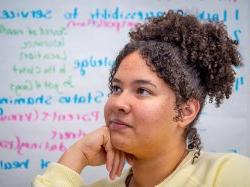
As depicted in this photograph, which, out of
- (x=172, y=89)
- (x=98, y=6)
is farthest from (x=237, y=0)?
A: (x=172, y=89)

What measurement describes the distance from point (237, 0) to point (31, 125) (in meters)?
1.11

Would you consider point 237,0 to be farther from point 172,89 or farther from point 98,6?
point 172,89

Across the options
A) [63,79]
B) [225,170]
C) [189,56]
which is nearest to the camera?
[225,170]

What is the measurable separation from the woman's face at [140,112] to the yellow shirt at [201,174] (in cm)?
10

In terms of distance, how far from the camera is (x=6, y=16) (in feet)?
5.05

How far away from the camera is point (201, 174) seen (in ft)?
3.17

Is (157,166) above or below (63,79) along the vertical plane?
below

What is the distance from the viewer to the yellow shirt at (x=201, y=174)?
0.90 meters

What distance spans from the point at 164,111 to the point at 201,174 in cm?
20

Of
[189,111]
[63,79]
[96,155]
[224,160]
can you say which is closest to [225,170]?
[224,160]

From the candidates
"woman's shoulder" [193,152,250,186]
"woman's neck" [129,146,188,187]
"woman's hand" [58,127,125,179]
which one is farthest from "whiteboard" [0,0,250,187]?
"woman's shoulder" [193,152,250,186]

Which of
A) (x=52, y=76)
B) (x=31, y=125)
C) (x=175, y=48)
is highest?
(x=175, y=48)

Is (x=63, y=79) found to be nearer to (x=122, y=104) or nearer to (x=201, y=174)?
(x=122, y=104)

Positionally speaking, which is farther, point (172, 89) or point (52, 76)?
point (52, 76)
